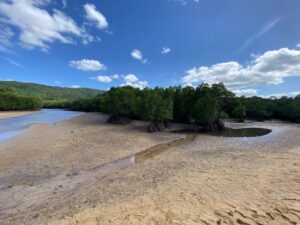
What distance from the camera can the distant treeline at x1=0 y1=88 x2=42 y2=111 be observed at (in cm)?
8997

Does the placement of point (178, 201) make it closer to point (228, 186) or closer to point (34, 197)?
point (228, 186)

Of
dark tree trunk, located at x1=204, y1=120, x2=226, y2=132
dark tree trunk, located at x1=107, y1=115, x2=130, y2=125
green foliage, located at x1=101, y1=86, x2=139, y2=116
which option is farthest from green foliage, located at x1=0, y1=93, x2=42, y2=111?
dark tree trunk, located at x1=204, y1=120, x2=226, y2=132

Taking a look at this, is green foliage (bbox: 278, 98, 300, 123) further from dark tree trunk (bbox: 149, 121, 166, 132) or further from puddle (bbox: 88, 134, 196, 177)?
puddle (bbox: 88, 134, 196, 177)

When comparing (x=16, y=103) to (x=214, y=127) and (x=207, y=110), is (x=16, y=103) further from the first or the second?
(x=214, y=127)

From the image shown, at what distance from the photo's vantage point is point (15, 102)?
9525cm

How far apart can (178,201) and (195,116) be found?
32.5m

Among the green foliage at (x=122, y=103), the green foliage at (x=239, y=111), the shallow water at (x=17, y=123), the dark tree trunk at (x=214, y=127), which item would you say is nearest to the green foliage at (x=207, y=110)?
the dark tree trunk at (x=214, y=127)

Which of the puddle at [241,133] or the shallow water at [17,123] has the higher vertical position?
the puddle at [241,133]

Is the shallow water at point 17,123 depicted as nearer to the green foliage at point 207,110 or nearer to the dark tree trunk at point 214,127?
the green foliage at point 207,110

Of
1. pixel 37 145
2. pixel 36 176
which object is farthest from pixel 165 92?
pixel 36 176

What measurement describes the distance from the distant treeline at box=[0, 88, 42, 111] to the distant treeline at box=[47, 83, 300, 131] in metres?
63.6

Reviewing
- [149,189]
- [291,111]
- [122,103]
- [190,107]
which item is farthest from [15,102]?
[291,111]

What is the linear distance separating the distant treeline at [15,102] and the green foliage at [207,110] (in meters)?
86.0

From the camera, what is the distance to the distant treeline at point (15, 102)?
89975mm
